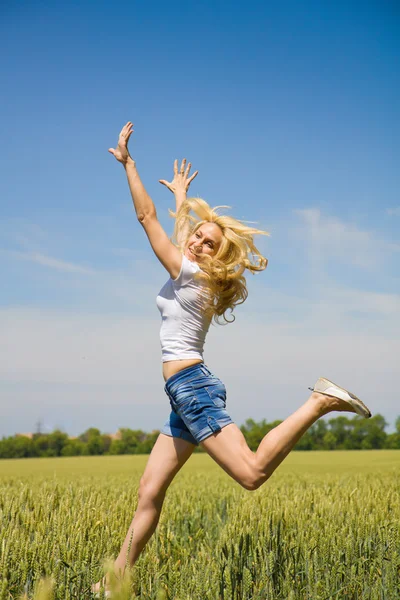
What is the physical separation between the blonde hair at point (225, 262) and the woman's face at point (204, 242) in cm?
5

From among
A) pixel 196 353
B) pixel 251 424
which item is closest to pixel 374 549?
pixel 196 353

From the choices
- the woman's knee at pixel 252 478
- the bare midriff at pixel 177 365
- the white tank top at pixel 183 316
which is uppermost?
the white tank top at pixel 183 316

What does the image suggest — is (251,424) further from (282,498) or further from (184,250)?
(184,250)

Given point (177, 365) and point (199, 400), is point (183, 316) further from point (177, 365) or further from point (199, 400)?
point (199, 400)

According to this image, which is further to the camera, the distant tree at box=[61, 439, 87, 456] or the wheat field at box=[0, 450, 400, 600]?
the distant tree at box=[61, 439, 87, 456]

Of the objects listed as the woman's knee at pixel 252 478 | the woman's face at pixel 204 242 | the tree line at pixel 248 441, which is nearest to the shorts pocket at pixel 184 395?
the woman's knee at pixel 252 478

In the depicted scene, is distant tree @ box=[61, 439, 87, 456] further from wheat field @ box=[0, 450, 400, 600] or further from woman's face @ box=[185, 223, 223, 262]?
woman's face @ box=[185, 223, 223, 262]

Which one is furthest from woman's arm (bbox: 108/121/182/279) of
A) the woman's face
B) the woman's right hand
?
the woman's face

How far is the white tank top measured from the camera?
10.9 feet

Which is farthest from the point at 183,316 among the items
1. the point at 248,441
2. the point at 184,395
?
the point at 248,441

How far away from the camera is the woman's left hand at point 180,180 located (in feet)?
14.7

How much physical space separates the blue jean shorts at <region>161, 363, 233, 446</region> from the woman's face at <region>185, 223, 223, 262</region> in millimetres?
725

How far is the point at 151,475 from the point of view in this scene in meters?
3.44

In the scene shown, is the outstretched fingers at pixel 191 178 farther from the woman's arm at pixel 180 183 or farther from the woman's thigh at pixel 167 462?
the woman's thigh at pixel 167 462
